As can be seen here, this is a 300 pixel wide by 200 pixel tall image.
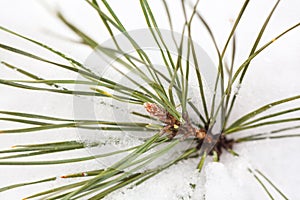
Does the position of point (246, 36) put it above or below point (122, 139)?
above

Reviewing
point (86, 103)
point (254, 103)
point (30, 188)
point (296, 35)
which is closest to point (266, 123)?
point (254, 103)

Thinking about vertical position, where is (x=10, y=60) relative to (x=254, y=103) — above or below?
above

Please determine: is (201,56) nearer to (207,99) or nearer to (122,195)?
(207,99)

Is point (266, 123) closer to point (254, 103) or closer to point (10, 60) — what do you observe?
point (254, 103)

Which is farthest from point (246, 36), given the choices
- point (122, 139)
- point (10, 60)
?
point (10, 60)

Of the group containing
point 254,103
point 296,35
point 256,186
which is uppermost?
point 296,35

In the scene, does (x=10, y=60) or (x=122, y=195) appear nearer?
(x=122, y=195)
